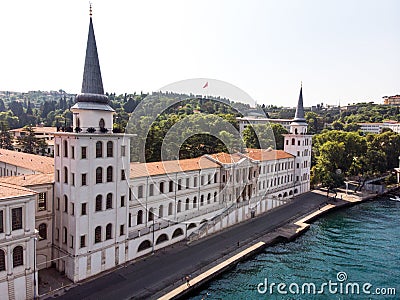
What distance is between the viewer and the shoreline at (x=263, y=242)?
2818cm

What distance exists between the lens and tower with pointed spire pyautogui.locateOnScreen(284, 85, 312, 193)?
65188 millimetres

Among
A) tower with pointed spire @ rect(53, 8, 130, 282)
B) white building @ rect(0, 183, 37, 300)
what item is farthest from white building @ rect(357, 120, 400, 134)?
white building @ rect(0, 183, 37, 300)

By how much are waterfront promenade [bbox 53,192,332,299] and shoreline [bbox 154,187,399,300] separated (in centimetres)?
46

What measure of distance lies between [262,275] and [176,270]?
858cm

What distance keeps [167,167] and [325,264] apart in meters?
20.2

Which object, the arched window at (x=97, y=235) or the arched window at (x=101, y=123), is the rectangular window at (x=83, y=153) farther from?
the arched window at (x=97, y=235)

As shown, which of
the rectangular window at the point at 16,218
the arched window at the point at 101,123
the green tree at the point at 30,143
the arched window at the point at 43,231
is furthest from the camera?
the green tree at the point at 30,143

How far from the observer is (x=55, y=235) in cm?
3058

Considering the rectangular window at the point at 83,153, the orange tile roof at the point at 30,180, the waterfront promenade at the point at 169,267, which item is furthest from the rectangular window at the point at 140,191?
the orange tile roof at the point at 30,180

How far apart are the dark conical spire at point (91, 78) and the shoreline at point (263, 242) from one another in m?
17.1

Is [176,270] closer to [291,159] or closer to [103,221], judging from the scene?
[103,221]

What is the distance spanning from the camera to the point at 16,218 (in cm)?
2397

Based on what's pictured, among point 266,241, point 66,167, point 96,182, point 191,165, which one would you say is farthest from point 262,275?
point 66,167

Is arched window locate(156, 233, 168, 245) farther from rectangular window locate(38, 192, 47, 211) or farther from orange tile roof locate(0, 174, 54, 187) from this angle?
orange tile roof locate(0, 174, 54, 187)
